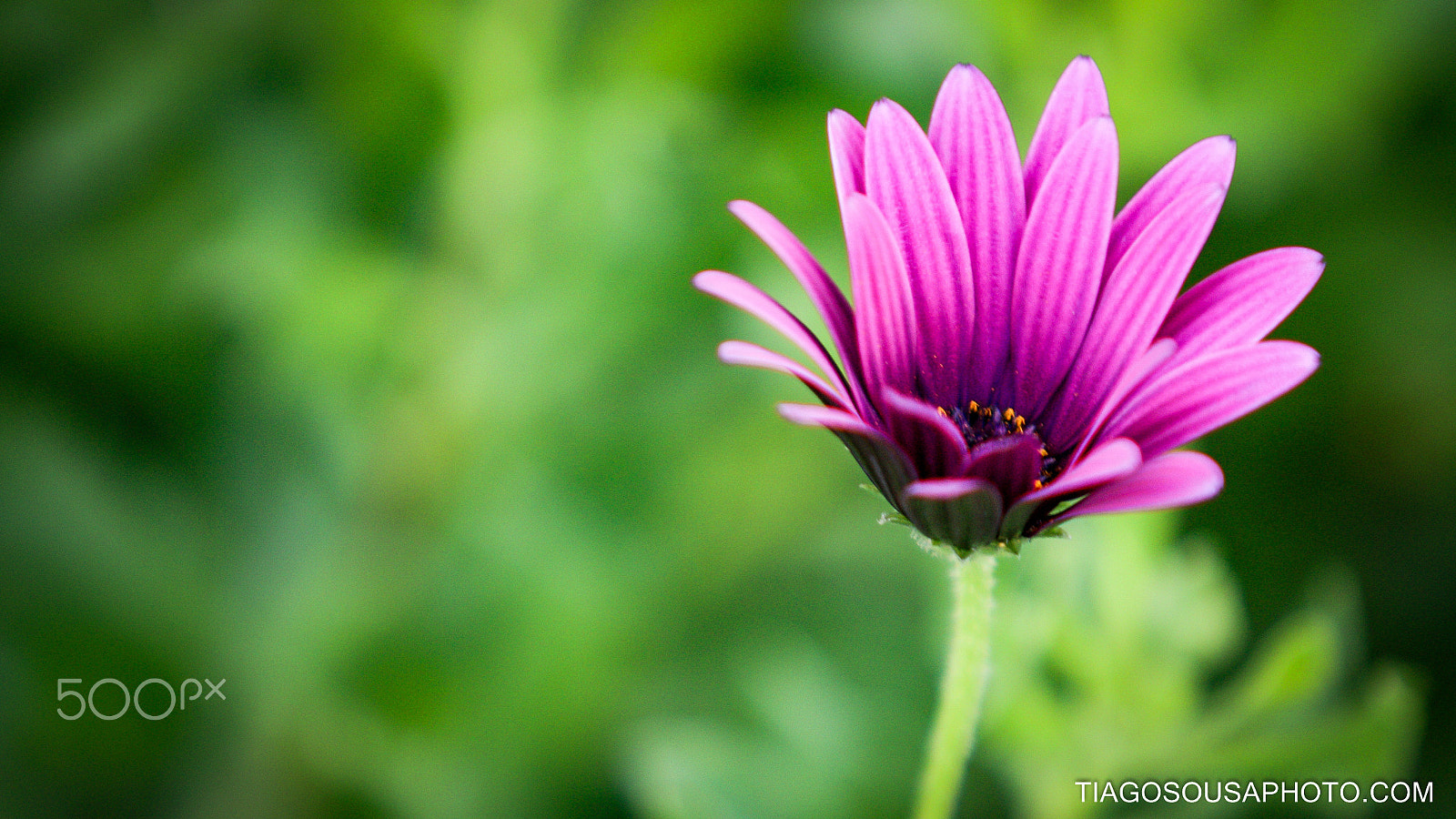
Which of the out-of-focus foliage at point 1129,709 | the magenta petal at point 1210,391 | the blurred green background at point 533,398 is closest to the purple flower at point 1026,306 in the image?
the magenta petal at point 1210,391

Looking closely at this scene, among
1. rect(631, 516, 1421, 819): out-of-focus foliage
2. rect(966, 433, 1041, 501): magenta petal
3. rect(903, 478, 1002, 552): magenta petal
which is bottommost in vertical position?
rect(631, 516, 1421, 819): out-of-focus foliage

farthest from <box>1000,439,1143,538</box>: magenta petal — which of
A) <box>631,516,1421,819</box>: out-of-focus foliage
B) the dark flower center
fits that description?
<box>631,516,1421,819</box>: out-of-focus foliage

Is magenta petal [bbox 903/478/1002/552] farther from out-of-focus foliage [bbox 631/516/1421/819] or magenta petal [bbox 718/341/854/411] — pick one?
out-of-focus foliage [bbox 631/516/1421/819]

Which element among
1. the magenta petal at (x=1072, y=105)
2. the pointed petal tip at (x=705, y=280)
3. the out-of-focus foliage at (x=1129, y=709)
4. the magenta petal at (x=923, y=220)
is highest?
the magenta petal at (x=1072, y=105)

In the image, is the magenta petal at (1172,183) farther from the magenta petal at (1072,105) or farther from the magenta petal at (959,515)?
the magenta petal at (959,515)

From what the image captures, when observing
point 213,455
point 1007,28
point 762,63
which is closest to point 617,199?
point 762,63

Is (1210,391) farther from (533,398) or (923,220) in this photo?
(533,398)

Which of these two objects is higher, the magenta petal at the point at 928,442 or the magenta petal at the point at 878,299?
the magenta petal at the point at 878,299
